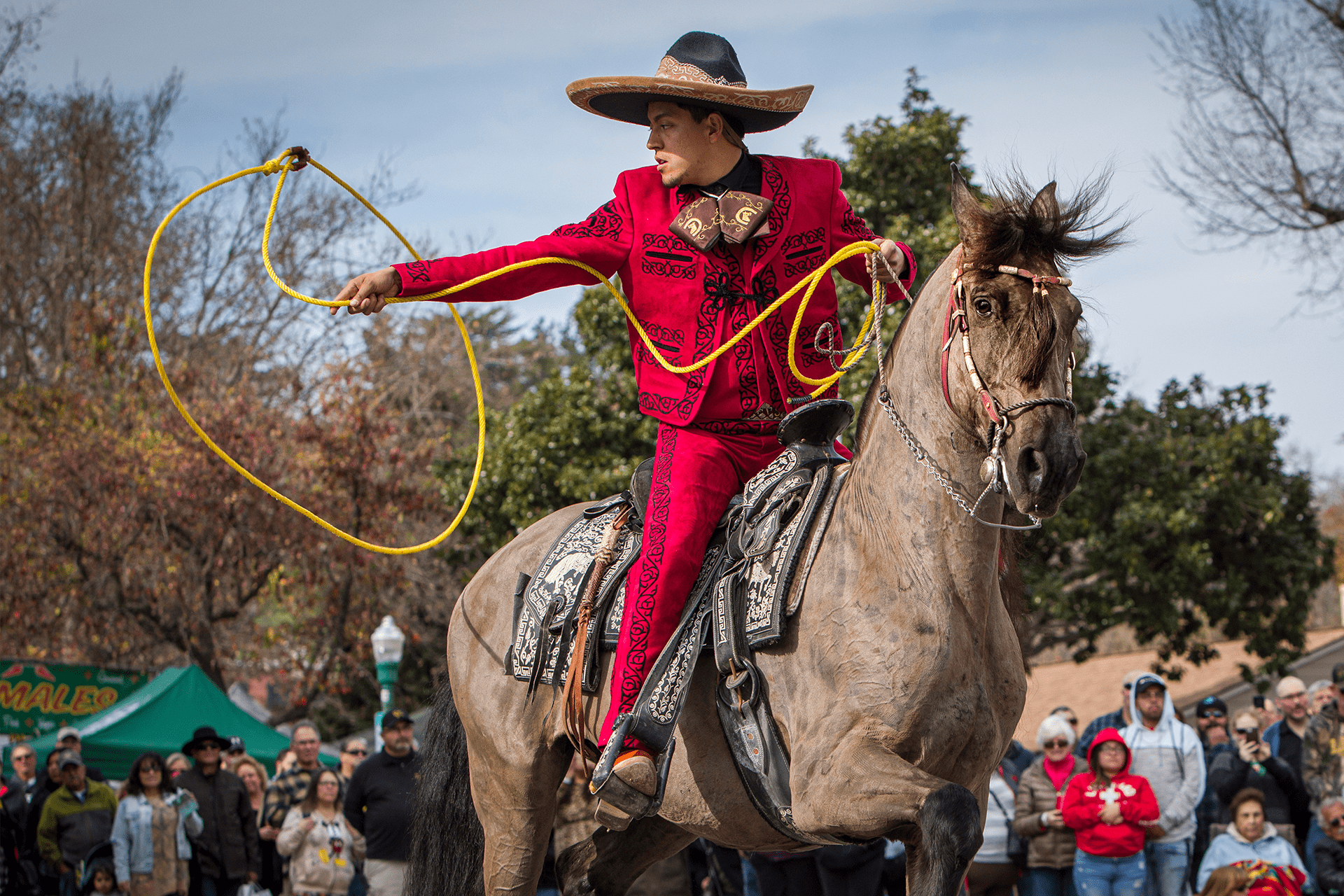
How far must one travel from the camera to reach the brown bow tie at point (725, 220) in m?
4.16

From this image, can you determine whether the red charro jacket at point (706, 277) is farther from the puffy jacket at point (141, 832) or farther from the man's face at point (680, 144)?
the puffy jacket at point (141, 832)

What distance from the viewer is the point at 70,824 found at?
1002 centimetres

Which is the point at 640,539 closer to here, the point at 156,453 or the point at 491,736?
the point at 491,736

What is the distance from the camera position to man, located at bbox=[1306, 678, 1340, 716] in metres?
8.94

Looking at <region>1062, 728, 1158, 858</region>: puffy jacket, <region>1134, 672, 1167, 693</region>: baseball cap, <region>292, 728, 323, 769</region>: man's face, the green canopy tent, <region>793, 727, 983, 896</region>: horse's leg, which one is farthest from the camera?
the green canopy tent

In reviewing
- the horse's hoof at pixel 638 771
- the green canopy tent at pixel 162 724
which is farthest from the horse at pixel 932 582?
the green canopy tent at pixel 162 724

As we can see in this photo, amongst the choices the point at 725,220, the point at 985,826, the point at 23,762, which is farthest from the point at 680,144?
the point at 23,762

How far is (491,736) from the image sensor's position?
4.84m

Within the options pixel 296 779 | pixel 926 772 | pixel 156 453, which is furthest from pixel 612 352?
pixel 926 772

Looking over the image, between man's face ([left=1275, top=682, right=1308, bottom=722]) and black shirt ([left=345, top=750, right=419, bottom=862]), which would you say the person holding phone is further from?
black shirt ([left=345, top=750, right=419, bottom=862])

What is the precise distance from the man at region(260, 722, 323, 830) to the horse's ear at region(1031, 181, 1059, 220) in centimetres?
767

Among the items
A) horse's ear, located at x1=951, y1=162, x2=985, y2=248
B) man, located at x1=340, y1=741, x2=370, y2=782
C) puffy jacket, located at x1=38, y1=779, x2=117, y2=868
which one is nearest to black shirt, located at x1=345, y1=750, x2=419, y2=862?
man, located at x1=340, y1=741, x2=370, y2=782

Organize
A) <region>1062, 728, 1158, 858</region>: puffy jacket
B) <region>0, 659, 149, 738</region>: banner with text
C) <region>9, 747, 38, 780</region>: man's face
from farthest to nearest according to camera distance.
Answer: <region>0, 659, 149, 738</region>: banner with text
<region>9, 747, 38, 780</region>: man's face
<region>1062, 728, 1158, 858</region>: puffy jacket

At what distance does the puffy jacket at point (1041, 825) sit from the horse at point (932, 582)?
464 cm
